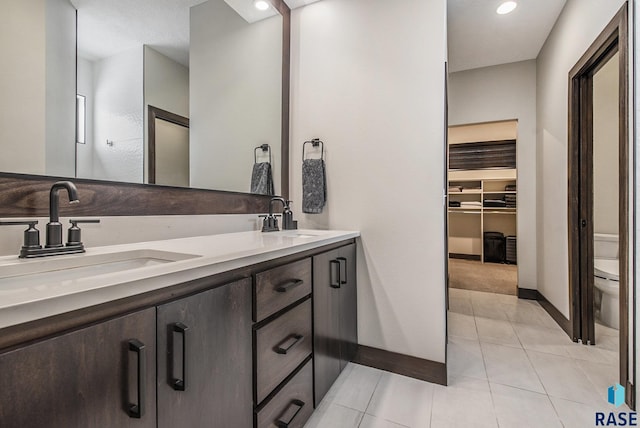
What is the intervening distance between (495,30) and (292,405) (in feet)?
11.1

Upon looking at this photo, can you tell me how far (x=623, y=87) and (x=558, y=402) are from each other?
1662mm

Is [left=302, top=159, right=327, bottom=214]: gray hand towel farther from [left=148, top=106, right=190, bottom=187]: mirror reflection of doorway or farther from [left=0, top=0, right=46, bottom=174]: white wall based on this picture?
[left=0, top=0, right=46, bottom=174]: white wall

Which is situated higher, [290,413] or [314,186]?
[314,186]

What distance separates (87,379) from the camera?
539 mm

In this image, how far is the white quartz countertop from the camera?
1.57 feet

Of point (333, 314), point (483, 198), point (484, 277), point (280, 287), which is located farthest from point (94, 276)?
point (483, 198)

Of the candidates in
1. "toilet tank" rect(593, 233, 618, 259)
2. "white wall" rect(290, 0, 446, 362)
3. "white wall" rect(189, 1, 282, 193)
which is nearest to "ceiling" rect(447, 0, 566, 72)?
"white wall" rect(290, 0, 446, 362)

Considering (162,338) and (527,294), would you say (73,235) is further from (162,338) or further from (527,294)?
(527,294)

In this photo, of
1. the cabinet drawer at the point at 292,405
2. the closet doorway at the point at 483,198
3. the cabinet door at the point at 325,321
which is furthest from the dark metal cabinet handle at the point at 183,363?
the closet doorway at the point at 483,198

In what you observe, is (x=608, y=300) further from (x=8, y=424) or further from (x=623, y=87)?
(x=8, y=424)

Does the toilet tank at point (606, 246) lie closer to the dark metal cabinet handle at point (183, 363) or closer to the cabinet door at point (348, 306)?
the cabinet door at point (348, 306)

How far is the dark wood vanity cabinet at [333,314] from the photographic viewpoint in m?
1.38

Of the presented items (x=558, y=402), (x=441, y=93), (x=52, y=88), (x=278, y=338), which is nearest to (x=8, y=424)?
(x=278, y=338)

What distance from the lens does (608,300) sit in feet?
7.58
